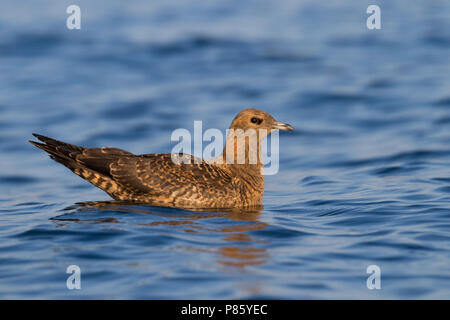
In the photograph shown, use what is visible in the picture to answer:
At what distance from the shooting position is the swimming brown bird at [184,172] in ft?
34.1

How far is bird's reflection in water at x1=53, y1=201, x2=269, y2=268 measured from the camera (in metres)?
8.37

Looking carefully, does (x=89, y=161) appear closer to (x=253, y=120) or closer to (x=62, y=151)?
(x=62, y=151)

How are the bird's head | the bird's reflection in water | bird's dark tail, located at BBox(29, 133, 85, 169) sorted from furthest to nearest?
the bird's head → bird's dark tail, located at BBox(29, 133, 85, 169) → the bird's reflection in water

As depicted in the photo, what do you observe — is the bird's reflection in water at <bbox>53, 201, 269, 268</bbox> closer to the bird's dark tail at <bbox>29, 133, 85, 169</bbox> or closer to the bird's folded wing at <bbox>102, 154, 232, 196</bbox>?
the bird's folded wing at <bbox>102, 154, 232, 196</bbox>

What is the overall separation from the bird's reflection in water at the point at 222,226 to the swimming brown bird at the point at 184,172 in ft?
0.64

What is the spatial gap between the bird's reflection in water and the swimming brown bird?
195 millimetres

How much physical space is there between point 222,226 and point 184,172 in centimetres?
129

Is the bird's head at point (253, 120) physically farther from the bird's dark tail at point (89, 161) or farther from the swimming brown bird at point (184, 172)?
the bird's dark tail at point (89, 161)

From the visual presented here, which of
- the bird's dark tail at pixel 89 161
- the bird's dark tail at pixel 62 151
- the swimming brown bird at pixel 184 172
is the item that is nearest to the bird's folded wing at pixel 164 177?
the swimming brown bird at pixel 184 172

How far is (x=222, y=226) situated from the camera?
9.52m

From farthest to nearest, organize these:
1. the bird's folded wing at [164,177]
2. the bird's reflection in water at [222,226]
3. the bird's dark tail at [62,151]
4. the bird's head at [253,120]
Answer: the bird's head at [253,120], the bird's dark tail at [62,151], the bird's folded wing at [164,177], the bird's reflection in water at [222,226]

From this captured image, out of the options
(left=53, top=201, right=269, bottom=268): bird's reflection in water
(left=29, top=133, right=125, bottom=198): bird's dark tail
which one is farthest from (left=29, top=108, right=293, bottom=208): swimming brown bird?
(left=53, top=201, right=269, bottom=268): bird's reflection in water
